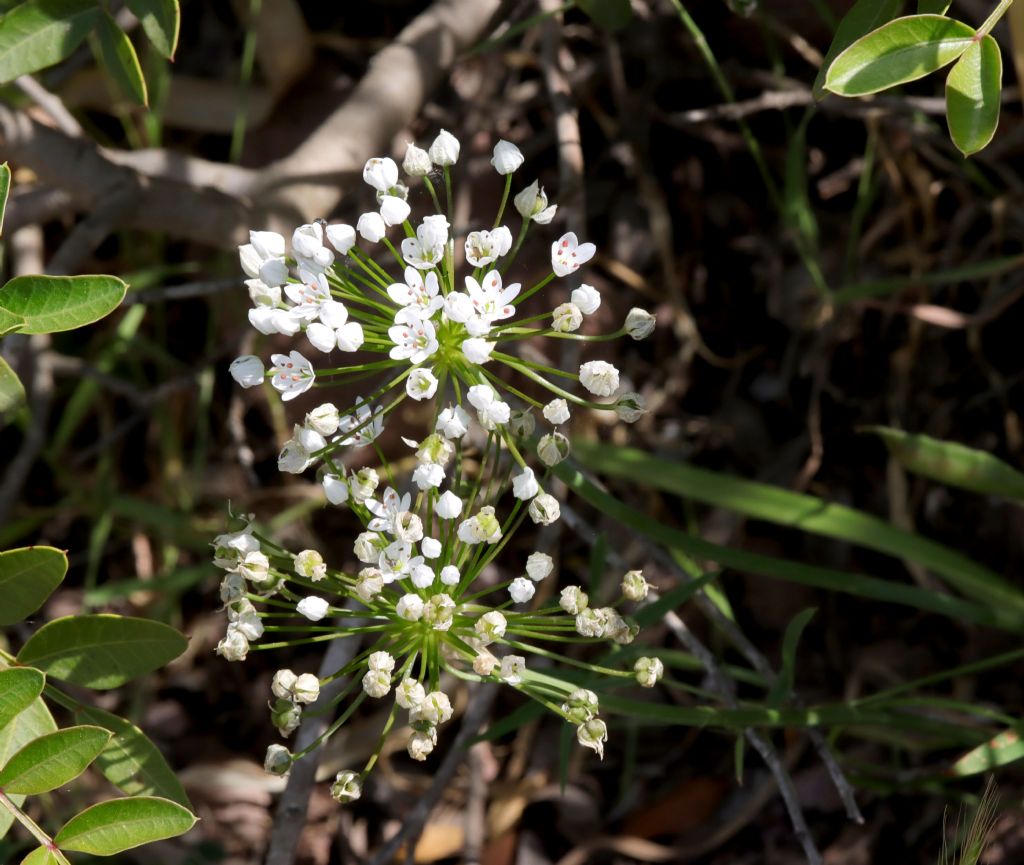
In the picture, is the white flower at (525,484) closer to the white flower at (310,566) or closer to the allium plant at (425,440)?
the allium plant at (425,440)

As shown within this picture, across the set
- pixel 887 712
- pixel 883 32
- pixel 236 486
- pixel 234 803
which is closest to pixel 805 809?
pixel 887 712

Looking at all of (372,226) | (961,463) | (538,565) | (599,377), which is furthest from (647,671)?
(961,463)

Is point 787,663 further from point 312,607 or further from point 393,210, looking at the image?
point 393,210

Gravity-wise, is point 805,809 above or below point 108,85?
below

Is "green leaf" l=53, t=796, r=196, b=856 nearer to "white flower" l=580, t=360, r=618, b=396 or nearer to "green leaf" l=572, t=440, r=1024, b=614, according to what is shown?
"white flower" l=580, t=360, r=618, b=396

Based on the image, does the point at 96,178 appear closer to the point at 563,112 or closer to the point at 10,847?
the point at 563,112

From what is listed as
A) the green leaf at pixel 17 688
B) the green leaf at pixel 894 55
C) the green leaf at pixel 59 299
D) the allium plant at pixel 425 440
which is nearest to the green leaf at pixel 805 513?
the allium plant at pixel 425 440
